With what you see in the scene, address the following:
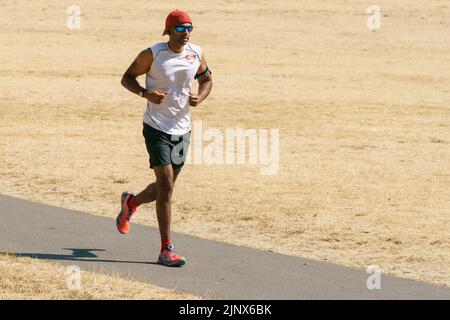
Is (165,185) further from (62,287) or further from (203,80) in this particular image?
(62,287)

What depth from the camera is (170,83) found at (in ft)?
32.4

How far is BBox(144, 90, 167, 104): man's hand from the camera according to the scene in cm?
974

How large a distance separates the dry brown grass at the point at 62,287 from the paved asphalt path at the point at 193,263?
23 centimetres

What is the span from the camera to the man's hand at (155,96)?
974 centimetres

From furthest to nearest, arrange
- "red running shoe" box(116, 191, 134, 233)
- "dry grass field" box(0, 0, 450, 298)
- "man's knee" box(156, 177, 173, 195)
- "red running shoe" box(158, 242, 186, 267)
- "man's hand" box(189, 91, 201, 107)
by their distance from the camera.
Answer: "dry grass field" box(0, 0, 450, 298) < "red running shoe" box(116, 191, 134, 233) < "man's hand" box(189, 91, 201, 107) < "man's knee" box(156, 177, 173, 195) < "red running shoe" box(158, 242, 186, 267)

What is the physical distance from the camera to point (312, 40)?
44.6 m

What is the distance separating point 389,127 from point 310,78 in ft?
35.5

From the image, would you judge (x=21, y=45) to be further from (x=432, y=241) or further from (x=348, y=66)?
(x=432, y=241)

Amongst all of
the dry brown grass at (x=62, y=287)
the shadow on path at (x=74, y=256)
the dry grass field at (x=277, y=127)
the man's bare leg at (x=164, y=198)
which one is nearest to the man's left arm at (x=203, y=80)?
the man's bare leg at (x=164, y=198)

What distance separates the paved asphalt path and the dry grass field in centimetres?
61

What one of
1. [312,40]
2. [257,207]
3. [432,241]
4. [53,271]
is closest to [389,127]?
[257,207]

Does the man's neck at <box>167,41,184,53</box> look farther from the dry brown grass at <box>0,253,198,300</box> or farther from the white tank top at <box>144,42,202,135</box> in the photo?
the dry brown grass at <box>0,253,198,300</box>

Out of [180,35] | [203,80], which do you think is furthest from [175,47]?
[203,80]

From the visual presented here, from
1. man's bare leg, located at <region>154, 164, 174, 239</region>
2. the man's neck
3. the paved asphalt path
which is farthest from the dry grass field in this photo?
the man's neck
